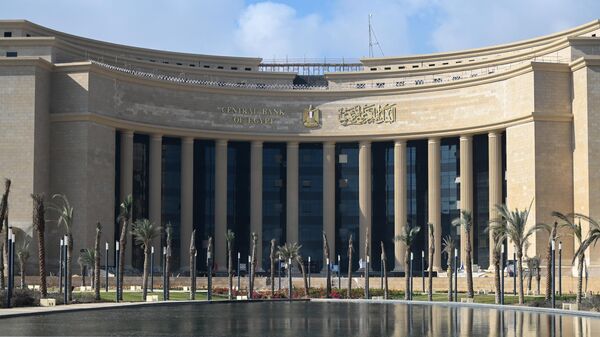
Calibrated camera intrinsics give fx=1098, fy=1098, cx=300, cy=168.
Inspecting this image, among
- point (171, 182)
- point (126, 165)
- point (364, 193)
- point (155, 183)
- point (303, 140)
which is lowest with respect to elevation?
point (364, 193)

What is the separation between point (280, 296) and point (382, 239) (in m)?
30.9

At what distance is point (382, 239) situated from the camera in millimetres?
116375

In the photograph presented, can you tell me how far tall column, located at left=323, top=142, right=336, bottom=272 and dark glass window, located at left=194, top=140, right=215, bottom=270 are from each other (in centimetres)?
1211

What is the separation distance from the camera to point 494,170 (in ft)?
351

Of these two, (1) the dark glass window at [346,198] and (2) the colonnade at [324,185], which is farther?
(1) the dark glass window at [346,198]

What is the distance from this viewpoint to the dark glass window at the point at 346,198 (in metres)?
118

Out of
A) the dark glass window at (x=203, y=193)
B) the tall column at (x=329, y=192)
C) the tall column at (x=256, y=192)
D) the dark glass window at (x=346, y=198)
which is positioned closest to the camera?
the tall column at (x=256, y=192)

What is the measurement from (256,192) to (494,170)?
2504 centimetres

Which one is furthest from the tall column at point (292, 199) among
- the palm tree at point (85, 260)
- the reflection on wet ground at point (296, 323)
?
the reflection on wet ground at point (296, 323)

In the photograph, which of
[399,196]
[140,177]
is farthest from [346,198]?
[140,177]

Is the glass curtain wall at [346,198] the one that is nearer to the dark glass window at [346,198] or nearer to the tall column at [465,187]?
the dark glass window at [346,198]

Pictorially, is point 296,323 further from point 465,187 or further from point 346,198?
point 346,198

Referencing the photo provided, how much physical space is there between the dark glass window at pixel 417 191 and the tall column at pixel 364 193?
14.2ft

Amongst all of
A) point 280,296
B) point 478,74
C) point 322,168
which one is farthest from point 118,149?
point 478,74
